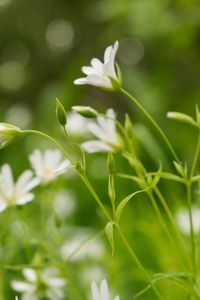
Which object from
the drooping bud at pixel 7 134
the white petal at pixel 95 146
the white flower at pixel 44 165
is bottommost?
the white flower at pixel 44 165

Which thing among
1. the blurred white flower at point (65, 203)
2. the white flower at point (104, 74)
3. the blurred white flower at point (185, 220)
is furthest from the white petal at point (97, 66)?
the blurred white flower at point (65, 203)

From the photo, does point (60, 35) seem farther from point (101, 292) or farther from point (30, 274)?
point (101, 292)

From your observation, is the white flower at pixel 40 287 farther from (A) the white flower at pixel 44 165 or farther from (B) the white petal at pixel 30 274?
(A) the white flower at pixel 44 165

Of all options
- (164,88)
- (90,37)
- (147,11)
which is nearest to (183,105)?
(164,88)

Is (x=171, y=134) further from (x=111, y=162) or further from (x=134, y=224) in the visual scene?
(x=111, y=162)

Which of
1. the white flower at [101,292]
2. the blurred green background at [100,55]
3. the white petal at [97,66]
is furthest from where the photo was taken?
the blurred green background at [100,55]

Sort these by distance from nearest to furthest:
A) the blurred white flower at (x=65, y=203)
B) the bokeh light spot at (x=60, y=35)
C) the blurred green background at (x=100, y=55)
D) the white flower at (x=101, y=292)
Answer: the white flower at (x=101, y=292) < the blurred white flower at (x=65, y=203) < the blurred green background at (x=100, y=55) < the bokeh light spot at (x=60, y=35)

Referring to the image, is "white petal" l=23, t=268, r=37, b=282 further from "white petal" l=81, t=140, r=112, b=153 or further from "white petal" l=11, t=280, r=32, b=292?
"white petal" l=81, t=140, r=112, b=153

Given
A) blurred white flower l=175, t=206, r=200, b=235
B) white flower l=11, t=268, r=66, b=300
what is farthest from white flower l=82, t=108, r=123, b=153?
blurred white flower l=175, t=206, r=200, b=235
